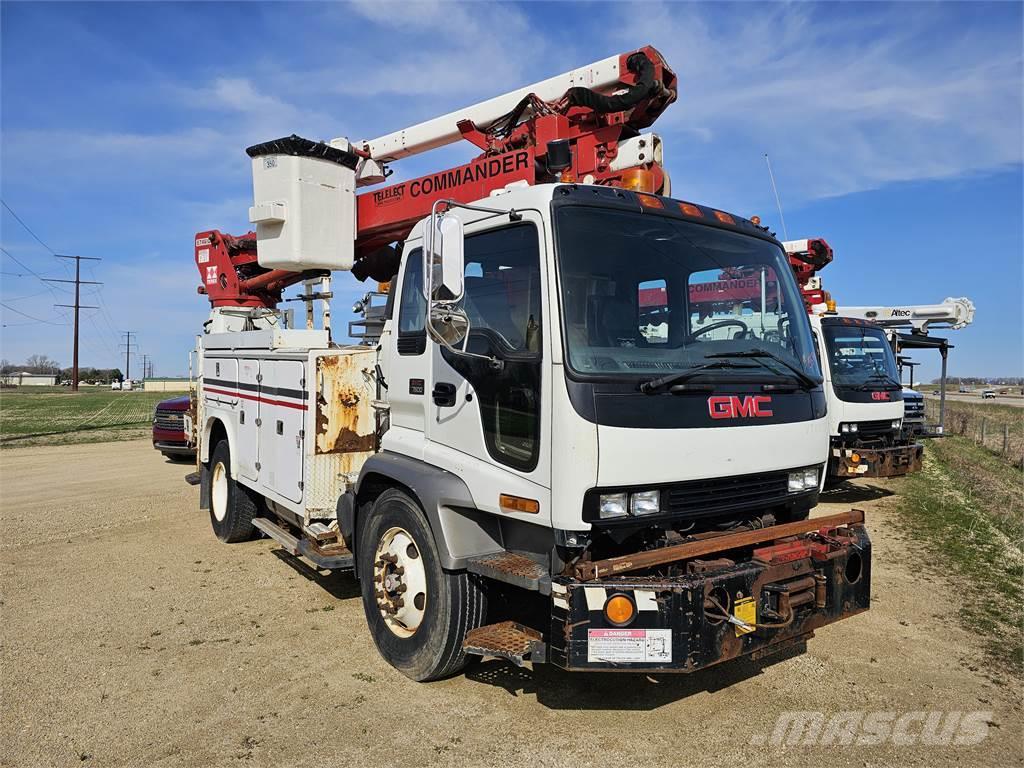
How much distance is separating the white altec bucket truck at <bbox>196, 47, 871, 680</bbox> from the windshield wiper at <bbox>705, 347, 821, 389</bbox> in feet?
0.06

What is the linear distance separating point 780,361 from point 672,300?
682mm

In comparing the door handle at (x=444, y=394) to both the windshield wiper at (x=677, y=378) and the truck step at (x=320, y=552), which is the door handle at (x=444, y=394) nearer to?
the windshield wiper at (x=677, y=378)

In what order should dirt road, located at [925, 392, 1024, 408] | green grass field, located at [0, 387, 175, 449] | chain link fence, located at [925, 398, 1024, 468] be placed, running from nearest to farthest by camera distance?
chain link fence, located at [925, 398, 1024, 468], green grass field, located at [0, 387, 175, 449], dirt road, located at [925, 392, 1024, 408]

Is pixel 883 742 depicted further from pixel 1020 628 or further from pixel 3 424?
pixel 3 424

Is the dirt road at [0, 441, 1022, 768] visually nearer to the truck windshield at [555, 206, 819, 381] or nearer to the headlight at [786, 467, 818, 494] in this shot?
the headlight at [786, 467, 818, 494]

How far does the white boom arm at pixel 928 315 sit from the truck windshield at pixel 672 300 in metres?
11.7

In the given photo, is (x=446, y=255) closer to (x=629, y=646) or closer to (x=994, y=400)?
(x=629, y=646)

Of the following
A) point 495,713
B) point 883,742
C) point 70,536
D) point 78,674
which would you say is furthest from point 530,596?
point 70,536

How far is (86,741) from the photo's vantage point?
351cm

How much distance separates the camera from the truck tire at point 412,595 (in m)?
3.76

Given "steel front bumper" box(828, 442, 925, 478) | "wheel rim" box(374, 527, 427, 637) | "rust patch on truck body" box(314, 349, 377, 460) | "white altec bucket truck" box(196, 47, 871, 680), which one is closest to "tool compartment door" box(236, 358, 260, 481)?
"white altec bucket truck" box(196, 47, 871, 680)

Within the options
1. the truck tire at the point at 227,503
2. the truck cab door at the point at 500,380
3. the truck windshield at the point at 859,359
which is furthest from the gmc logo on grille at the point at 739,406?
the truck windshield at the point at 859,359

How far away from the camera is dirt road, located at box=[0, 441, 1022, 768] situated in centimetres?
342

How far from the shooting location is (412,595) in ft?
13.4
